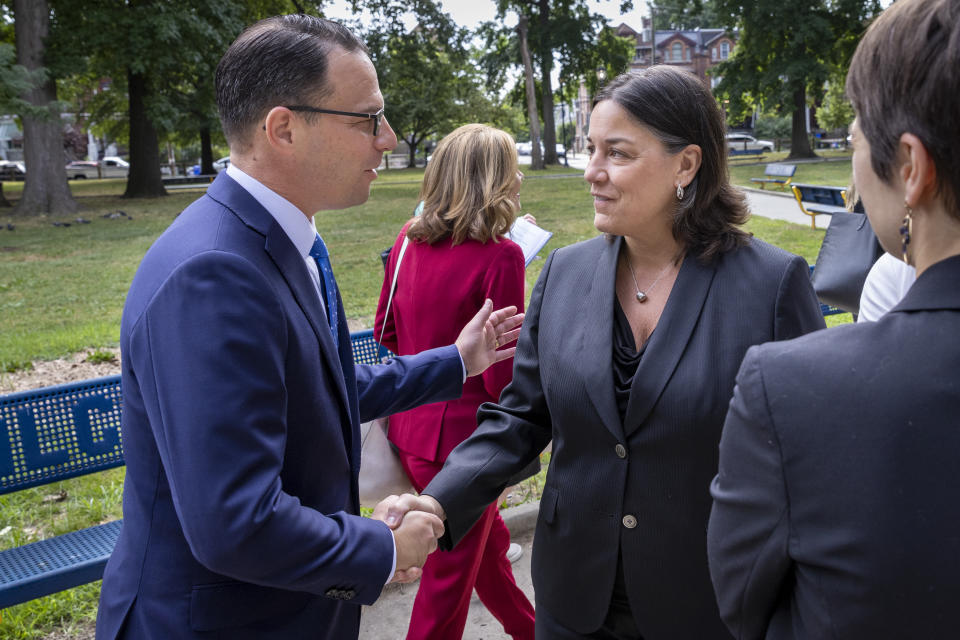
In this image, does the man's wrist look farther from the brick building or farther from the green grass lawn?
the brick building

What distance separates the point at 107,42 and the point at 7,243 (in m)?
8.12

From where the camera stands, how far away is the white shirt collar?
1934mm

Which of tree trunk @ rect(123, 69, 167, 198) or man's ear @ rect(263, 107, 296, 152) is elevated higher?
tree trunk @ rect(123, 69, 167, 198)

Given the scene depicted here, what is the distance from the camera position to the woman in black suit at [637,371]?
7.12 ft

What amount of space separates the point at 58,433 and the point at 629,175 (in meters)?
3.08

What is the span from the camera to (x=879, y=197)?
4.13 ft

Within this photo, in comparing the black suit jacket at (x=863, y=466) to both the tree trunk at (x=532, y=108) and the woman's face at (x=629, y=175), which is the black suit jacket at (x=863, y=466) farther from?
the tree trunk at (x=532, y=108)

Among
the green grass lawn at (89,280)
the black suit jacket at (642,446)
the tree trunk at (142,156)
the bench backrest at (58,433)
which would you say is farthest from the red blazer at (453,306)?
the tree trunk at (142,156)

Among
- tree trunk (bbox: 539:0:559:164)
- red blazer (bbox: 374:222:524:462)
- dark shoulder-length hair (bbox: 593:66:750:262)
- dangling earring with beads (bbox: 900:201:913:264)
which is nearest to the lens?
dangling earring with beads (bbox: 900:201:913:264)

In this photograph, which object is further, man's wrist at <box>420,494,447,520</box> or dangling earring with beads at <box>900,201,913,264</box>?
man's wrist at <box>420,494,447,520</box>

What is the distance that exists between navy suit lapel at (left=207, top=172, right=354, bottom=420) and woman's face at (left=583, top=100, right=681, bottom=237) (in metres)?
0.94

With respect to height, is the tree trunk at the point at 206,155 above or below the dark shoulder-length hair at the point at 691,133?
above

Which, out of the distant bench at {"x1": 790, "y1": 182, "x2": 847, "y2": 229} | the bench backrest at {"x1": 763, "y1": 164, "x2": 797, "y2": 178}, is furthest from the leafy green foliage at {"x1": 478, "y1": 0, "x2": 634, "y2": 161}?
the distant bench at {"x1": 790, "y1": 182, "x2": 847, "y2": 229}

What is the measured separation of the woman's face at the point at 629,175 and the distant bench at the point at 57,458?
2.54 m
